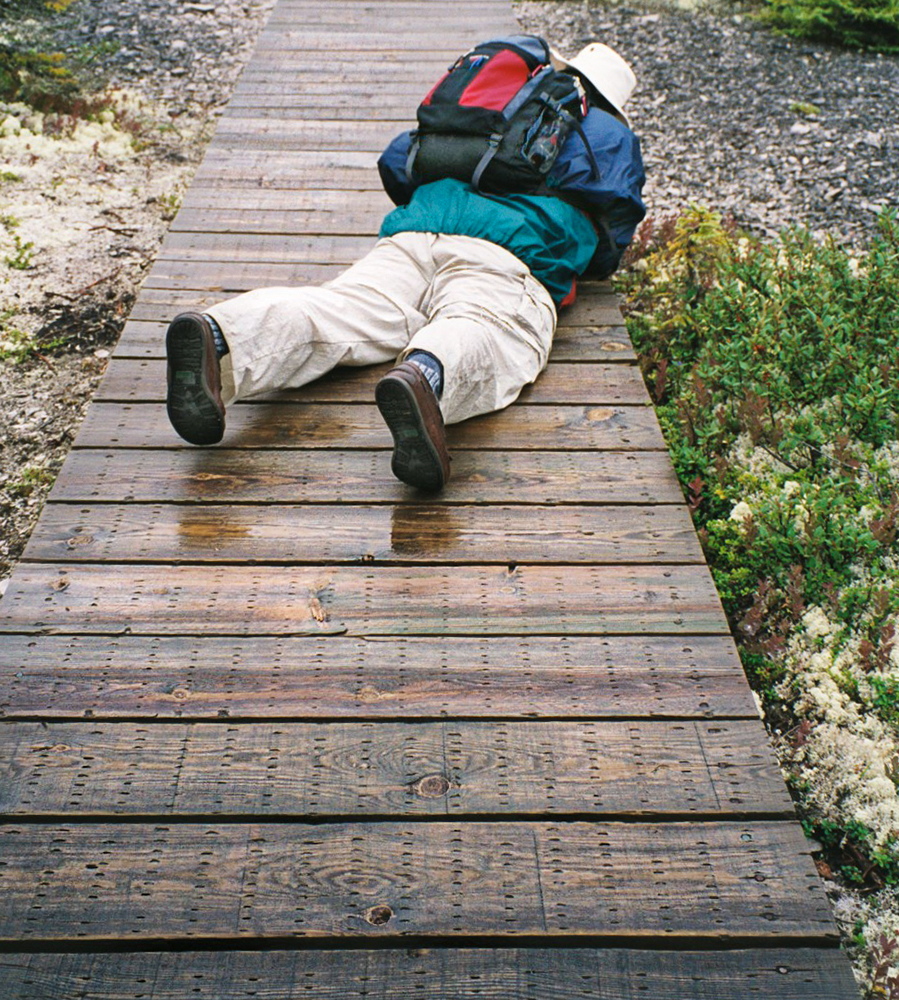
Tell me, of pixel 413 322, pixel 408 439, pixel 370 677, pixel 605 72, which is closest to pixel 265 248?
pixel 413 322

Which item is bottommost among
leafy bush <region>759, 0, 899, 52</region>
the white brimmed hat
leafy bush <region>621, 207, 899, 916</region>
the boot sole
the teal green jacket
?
leafy bush <region>621, 207, 899, 916</region>

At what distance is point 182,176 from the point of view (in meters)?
6.30

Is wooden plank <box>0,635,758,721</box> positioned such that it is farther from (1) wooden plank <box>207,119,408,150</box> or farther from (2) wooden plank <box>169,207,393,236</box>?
(1) wooden plank <box>207,119,408,150</box>

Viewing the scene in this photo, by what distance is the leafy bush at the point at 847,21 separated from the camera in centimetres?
785

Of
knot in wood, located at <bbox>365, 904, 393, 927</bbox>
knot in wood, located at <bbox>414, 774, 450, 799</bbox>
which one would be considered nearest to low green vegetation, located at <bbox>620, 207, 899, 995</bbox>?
knot in wood, located at <bbox>414, 774, 450, 799</bbox>

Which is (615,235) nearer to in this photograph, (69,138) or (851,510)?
(851,510)

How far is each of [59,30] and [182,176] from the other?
3292 mm

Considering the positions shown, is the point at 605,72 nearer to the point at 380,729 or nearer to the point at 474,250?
the point at 474,250

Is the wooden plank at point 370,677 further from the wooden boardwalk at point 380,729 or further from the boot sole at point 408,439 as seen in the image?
the boot sole at point 408,439

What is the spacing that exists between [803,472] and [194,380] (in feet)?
7.48

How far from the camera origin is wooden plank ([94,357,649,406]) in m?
3.70

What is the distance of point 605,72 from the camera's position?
429 cm

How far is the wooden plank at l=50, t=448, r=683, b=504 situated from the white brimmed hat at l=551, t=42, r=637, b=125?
1849 mm

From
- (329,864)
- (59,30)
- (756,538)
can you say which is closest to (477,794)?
(329,864)
